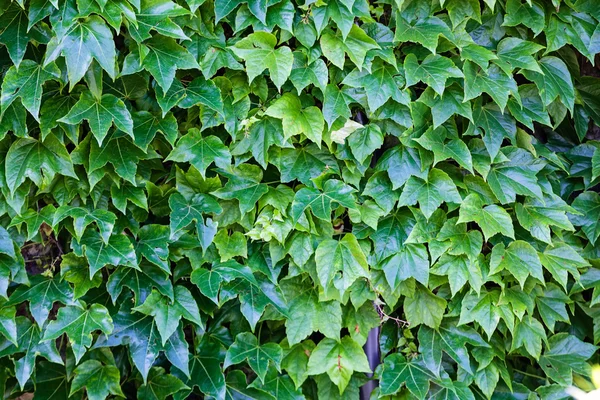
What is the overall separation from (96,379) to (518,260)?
1.57 meters

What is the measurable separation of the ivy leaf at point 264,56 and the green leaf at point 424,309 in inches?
37.2

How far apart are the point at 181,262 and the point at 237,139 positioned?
0.49 metres

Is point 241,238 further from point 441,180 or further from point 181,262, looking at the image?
point 441,180

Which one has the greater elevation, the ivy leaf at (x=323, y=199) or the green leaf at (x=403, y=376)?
the ivy leaf at (x=323, y=199)

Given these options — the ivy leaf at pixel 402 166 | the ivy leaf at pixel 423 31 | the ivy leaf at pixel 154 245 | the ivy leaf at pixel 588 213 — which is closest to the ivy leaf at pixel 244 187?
the ivy leaf at pixel 154 245

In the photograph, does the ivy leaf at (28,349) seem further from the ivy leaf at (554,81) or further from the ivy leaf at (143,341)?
the ivy leaf at (554,81)

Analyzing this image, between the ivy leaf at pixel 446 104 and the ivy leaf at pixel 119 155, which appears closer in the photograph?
the ivy leaf at pixel 119 155

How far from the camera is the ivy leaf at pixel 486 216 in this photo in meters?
1.98

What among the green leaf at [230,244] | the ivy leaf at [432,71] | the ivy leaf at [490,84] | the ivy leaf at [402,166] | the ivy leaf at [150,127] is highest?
the ivy leaf at [432,71]

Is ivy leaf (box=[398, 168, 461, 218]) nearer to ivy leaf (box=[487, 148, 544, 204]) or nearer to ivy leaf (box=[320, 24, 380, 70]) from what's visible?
ivy leaf (box=[487, 148, 544, 204])

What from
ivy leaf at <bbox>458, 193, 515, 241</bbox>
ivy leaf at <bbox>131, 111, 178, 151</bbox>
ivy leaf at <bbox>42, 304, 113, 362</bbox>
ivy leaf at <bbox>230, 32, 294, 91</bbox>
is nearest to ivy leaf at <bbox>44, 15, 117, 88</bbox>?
ivy leaf at <bbox>131, 111, 178, 151</bbox>

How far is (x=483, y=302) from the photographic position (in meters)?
2.09

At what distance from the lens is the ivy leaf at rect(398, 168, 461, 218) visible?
2.01 meters

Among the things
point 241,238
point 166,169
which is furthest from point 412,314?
point 166,169
